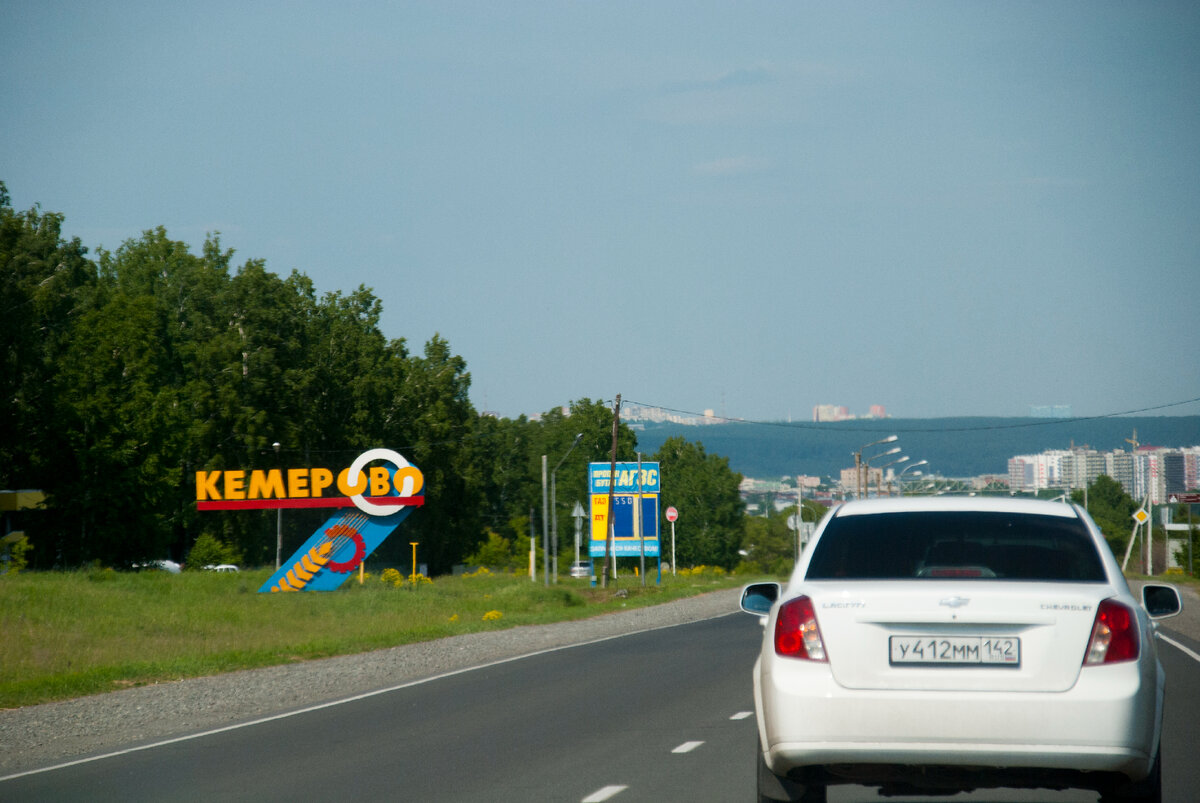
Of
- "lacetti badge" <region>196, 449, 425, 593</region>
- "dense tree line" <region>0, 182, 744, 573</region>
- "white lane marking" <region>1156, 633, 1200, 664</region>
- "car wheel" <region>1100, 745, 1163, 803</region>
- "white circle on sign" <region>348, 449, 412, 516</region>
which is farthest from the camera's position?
Result: "dense tree line" <region>0, 182, 744, 573</region>

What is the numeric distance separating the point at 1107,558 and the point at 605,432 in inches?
4283

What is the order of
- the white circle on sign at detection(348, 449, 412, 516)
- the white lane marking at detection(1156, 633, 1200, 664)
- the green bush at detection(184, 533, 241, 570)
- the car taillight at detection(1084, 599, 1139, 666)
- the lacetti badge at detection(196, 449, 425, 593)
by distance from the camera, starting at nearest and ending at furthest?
1. the car taillight at detection(1084, 599, 1139, 666)
2. the white lane marking at detection(1156, 633, 1200, 664)
3. the lacetti badge at detection(196, 449, 425, 593)
4. the white circle on sign at detection(348, 449, 412, 516)
5. the green bush at detection(184, 533, 241, 570)

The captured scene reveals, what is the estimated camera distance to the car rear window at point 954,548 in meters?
6.43

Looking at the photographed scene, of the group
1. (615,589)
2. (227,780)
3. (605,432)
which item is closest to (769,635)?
(227,780)

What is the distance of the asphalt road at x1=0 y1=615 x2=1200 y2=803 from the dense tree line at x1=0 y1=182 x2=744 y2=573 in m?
45.9

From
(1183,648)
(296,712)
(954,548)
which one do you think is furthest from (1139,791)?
(1183,648)

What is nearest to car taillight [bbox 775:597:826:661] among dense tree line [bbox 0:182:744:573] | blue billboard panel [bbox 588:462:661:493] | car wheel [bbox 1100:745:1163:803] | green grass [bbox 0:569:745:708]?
car wheel [bbox 1100:745:1163:803]

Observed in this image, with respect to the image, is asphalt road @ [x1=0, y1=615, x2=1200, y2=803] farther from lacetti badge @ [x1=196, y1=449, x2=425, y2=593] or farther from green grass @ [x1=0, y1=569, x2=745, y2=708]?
lacetti badge @ [x1=196, y1=449, x2=425, y2=593]

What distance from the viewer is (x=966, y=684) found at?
229 inches

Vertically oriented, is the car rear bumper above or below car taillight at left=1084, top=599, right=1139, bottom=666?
below

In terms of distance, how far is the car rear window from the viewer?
6434 mm

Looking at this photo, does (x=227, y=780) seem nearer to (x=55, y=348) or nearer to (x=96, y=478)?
(x=96, y=478)

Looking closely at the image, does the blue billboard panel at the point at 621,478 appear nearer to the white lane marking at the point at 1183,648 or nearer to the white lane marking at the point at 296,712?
the white lane marking at the point at 296,712

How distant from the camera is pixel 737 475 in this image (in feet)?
452
